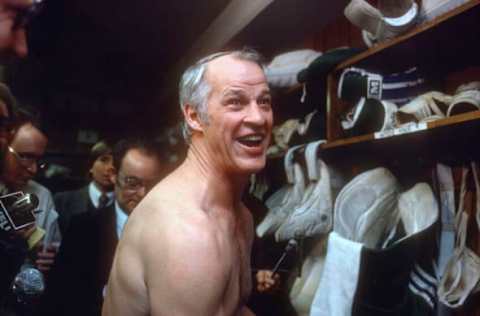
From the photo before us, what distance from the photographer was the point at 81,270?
4.33 feet

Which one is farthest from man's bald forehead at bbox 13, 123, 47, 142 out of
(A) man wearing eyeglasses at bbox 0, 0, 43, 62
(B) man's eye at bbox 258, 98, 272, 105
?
(B) man's eye at bbox 258, 98, 272, 105

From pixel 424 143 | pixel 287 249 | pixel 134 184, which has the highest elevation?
pixel 424 143

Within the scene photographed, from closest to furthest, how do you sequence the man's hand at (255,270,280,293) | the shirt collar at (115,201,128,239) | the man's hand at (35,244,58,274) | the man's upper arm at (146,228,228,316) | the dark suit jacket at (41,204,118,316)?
1. the man's upper arm at (146,228,228,316)
2. the man's hand at (35,244,58,274)
3. the dark suit jacket at (41,204,118,316)
4. the shirt collar at (115,201,128,239)
5. the man's hand at (255,270,280,293)

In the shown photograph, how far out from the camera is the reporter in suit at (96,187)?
1.42 meters

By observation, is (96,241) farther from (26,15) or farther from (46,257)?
(26,15)

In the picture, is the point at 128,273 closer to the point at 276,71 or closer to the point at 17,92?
the point at 17,92

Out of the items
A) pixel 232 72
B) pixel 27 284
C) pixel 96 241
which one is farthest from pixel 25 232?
pixel 232 72

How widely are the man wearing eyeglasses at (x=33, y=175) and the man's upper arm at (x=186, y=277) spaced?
1.20 ft

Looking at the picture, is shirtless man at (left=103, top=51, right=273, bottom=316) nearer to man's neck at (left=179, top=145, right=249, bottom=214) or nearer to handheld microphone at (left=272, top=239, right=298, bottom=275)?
man's neck at (left=179, top=145, right=249, bottom=214)

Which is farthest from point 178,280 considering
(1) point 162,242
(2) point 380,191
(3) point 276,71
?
(3) point 276,71

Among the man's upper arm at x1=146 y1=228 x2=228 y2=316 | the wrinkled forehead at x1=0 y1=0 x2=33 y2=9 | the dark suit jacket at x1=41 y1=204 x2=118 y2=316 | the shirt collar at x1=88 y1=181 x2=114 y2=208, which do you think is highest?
the wrinkled forehead at x1=0 y1=0 x2=33 y2=9

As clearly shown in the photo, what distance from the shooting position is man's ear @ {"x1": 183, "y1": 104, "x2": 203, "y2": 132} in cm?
101

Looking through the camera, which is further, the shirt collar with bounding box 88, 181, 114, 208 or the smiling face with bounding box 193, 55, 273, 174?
the shirt collar with bounding box 88, 181, 114, 208

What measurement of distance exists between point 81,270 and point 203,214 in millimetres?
618
